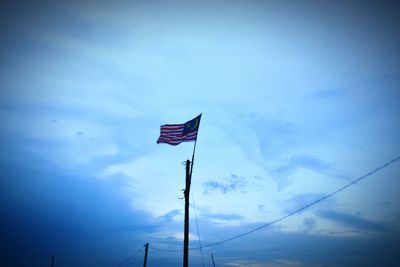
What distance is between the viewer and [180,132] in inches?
668

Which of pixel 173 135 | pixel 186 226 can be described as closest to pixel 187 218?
pixel 186 226

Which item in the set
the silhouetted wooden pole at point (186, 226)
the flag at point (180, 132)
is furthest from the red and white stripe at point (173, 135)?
the silhouetted wooden pole at point (186, 226)

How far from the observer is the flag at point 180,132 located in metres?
16.0

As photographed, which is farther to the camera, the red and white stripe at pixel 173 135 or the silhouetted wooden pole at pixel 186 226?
the red and white stripe at pixel 173 135

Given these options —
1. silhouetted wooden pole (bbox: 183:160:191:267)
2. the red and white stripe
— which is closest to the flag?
the red and white stripe

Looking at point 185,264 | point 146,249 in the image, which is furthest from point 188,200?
point 146,249

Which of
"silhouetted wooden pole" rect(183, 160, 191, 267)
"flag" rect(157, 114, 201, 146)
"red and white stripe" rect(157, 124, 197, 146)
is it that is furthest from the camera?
"red and white stripe" rect(157, 124, 197, 146)

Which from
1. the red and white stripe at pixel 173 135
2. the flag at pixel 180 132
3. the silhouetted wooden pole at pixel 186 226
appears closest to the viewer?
the silhouetted wooden pole at pixel 186 226

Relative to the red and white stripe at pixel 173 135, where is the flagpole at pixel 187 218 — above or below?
below

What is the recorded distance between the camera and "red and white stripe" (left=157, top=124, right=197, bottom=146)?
1644 centimetres

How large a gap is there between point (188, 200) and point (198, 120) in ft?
16.1

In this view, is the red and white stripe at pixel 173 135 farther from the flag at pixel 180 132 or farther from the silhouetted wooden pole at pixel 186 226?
the silhouetted wooden pole at pixel 186 226

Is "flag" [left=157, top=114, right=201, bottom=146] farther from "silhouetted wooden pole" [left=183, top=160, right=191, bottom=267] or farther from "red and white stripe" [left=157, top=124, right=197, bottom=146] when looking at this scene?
"silhouetted wooden pole" [left=183, top=160, right=191, bottom=267]

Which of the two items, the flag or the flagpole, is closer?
the flagpole
